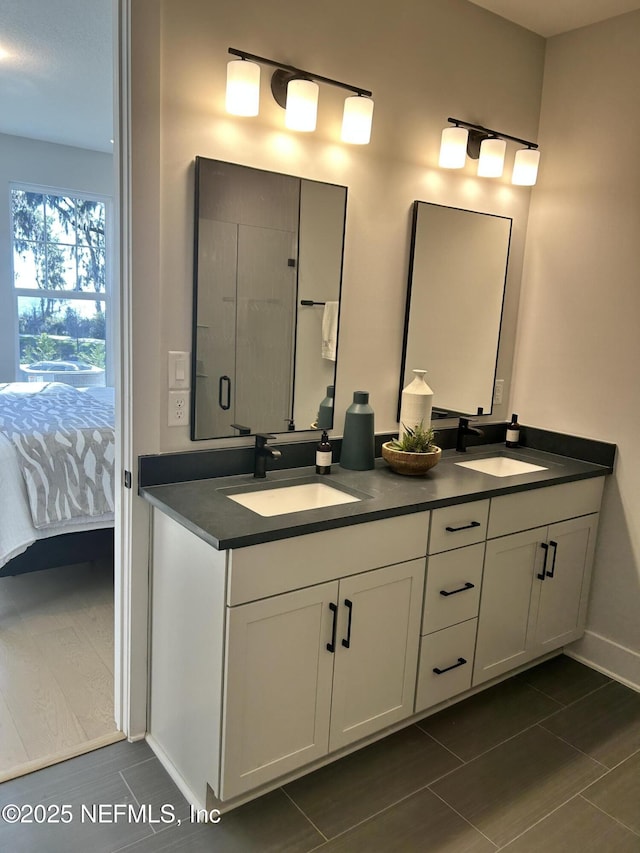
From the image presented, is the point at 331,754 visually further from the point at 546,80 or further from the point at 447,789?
the point at 546,80

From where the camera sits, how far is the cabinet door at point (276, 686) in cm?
172

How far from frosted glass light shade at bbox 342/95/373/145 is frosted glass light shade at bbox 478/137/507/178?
0.63 meters

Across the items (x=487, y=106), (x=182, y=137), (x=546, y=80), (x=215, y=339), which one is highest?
(x=546, y=80)

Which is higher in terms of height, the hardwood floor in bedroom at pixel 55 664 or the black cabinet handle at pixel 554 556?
the black cabinet handle at pixel 554 556

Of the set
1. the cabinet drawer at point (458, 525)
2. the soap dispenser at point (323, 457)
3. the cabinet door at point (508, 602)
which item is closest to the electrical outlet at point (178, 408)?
the soap dispenser at point (323, 457)

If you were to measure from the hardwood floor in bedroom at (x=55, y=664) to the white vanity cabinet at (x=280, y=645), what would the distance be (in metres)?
0.31

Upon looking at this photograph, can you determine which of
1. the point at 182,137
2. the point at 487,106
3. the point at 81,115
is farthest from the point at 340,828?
the point at 81,115

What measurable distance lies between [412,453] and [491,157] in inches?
49.9

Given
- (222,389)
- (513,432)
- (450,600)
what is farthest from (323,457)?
(513,432)

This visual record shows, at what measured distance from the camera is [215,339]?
2111mm

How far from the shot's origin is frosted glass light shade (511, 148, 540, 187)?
8.91 ft

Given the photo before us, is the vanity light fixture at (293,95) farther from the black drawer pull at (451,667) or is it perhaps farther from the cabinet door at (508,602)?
the black drawer pull at (451,667)

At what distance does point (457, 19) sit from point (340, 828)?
2.80 meters

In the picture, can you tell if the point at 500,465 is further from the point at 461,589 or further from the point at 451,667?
the point at 451,667
